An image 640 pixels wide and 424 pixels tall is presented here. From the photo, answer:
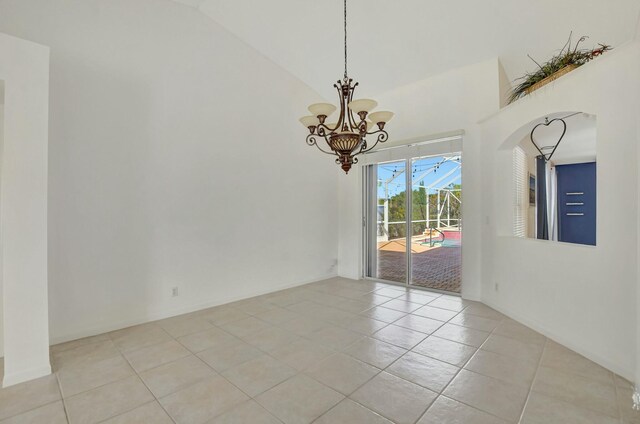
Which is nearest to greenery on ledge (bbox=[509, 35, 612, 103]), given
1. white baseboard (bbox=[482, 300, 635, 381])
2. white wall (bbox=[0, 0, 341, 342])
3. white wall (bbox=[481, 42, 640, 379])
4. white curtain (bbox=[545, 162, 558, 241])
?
white wall (bbox=[481, 42, 640, 379])

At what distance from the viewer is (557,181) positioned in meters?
5.49

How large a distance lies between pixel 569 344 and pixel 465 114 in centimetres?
299

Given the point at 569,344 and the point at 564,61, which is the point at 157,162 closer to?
the point at 564,61

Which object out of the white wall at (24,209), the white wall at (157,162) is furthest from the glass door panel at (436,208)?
the white wall at (24,209)

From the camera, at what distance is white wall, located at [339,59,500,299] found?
4.04m

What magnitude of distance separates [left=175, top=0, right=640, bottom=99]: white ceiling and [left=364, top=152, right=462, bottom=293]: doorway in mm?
1402

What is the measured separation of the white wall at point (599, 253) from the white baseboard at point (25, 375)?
4472 millimetres

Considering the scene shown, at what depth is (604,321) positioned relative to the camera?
2.46 metres

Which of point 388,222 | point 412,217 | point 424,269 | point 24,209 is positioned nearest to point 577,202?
point 424,269

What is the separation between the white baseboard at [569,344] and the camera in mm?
2274

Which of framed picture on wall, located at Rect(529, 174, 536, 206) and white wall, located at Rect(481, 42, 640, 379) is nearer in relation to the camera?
white wall, located at Rect(481, 42, 640, 379)

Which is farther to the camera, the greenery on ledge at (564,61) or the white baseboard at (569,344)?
the greenery on ledge at (564,61)

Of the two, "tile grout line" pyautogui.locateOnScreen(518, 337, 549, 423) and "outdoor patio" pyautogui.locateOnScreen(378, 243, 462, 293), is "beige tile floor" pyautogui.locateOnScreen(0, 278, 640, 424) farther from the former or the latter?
"outdoor patio" pyautogui.locateOnScreen(378, 243, 462, 293)

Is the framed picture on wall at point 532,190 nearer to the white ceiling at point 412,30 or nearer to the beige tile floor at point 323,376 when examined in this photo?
the white ceiling at point 412,30
